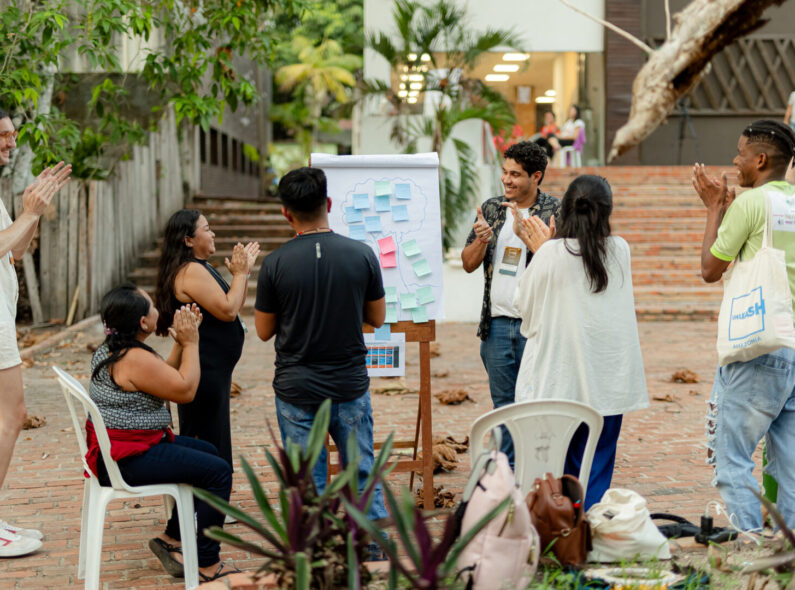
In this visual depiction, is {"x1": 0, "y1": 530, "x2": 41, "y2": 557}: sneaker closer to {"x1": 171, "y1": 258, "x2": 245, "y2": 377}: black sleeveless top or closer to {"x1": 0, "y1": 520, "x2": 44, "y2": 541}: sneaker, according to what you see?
{"x1": 0, "y1": 520, "x2": 44, "y2": 541}: sneaker

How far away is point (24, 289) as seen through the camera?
12.5 metres

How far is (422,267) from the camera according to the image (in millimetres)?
5406

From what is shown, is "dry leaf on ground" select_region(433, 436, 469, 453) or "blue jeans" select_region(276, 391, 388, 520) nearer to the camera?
"blue jeans" select_region(276, 391, 388, 520)

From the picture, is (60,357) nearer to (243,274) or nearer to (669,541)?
(243,274)

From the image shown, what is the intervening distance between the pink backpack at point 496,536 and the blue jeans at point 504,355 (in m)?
2.08

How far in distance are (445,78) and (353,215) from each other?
29.3ft

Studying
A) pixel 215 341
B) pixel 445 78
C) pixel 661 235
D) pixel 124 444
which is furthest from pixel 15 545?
pixel 661 235

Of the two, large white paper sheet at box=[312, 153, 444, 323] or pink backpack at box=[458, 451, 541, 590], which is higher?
large white paper sheet at box=[312, 153, 444, 323]

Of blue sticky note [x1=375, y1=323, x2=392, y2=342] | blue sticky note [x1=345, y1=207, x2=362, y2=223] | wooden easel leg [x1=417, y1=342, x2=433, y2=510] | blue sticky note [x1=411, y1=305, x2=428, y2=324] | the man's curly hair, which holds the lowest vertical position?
wooden easel leg [x1=417, y1=342, x2=433, y2=510]

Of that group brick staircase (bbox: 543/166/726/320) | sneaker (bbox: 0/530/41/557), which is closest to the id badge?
sneaker (bbox: 0/530/41/557)

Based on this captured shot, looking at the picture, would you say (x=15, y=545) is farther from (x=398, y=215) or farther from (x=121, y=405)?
(x=398, y=215)

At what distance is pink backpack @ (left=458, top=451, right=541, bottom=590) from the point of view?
2779 mm

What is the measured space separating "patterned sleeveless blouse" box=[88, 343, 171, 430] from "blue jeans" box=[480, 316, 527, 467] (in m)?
1.91

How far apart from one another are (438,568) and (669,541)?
141 cm
